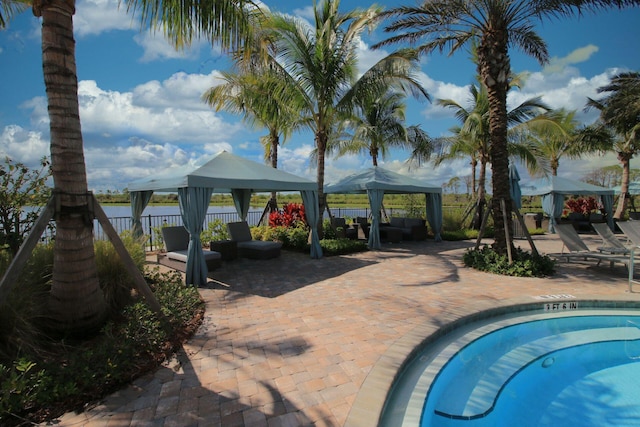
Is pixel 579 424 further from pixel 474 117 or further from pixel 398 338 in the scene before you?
pixel 474 117

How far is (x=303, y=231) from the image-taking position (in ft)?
36.4

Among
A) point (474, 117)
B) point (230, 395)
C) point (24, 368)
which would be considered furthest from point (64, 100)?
point (474, 117)

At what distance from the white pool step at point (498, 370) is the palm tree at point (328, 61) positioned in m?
8.32

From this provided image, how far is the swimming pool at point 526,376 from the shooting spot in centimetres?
296

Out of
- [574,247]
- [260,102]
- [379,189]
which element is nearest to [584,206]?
[574,247]

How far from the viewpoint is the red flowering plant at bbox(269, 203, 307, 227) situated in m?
12.4

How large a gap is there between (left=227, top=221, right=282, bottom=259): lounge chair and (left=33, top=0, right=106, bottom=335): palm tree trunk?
17.6ft

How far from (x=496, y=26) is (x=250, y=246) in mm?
8046

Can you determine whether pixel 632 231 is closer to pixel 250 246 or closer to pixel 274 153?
pixel 250 246

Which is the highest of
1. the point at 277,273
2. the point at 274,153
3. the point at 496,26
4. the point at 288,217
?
the point at 496,26

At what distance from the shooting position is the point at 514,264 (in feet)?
24.7

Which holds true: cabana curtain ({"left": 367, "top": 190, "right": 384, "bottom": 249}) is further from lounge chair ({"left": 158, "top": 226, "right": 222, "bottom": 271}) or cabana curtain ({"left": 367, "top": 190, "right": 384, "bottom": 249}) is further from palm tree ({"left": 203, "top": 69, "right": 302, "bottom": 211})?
lounge chair ({"left": 158, "top": 226, "right": 222, "bottom": 271})

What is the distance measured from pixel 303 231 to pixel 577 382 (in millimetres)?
8267

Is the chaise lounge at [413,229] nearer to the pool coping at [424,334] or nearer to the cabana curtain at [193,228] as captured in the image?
the pool coping at [424,334]
